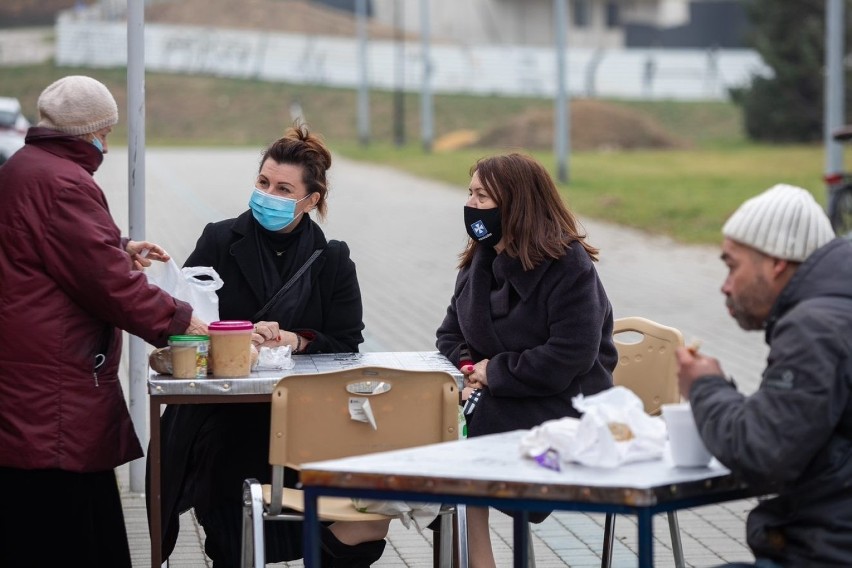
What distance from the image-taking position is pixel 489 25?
271 feet

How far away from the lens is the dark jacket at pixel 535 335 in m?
4.83

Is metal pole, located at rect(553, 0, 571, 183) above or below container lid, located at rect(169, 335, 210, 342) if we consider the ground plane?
above

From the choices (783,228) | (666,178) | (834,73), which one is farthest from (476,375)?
(666,178)

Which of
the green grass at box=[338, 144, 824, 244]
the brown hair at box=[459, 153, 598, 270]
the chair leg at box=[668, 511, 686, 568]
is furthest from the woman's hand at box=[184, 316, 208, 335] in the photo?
the green grass at box=[338, 144, 824, 244]

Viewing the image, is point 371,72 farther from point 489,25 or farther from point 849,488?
point 849,488

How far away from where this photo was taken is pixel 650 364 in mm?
5289

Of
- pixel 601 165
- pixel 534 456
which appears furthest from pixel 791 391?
pixel 601 165

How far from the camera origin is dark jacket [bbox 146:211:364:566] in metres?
5.08

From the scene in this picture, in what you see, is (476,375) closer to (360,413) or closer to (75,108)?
(360,413)

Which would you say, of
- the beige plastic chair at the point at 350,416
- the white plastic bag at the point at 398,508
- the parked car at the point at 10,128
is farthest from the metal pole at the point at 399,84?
the beige plastic chair at the point at 350,416

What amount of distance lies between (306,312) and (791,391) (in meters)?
2.45

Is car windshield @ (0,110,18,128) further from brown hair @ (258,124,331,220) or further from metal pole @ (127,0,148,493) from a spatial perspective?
brown hair @ (258,124,331,220)

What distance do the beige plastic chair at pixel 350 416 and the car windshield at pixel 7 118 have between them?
2171cm

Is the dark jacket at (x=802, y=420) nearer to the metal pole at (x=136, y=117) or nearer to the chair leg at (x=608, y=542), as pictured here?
the chair leg at (x=608, y=542)
